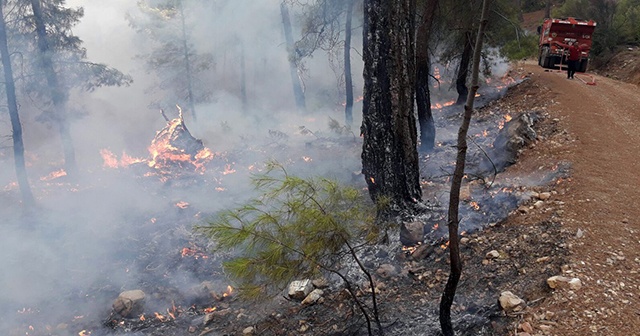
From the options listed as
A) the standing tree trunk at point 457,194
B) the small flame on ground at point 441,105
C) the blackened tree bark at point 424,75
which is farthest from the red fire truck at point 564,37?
the standing tree trunk at point 457,194

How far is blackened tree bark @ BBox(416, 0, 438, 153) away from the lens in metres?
10.4

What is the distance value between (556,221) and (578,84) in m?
11.8

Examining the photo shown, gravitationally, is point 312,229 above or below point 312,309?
above

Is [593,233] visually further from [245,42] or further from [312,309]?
[245,42]

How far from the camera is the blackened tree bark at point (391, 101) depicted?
6555 mm

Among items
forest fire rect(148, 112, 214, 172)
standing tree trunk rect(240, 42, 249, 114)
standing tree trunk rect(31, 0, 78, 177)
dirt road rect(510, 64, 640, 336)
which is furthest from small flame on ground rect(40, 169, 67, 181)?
dirt road rect(510, 64, 640, 336)

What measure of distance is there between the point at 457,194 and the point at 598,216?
116 inches

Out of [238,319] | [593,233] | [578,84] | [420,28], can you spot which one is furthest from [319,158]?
[578,84]

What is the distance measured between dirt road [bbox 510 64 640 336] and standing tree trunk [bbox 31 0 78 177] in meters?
14.0

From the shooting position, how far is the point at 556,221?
18.1 feet

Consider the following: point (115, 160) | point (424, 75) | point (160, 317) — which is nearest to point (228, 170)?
point (115, 160)

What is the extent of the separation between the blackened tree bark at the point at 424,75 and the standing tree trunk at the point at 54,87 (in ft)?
37.5

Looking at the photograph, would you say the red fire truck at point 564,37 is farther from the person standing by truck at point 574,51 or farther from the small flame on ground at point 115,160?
the small flame on ground at point 115,160

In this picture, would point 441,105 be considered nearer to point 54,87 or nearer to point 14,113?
point 54,87
